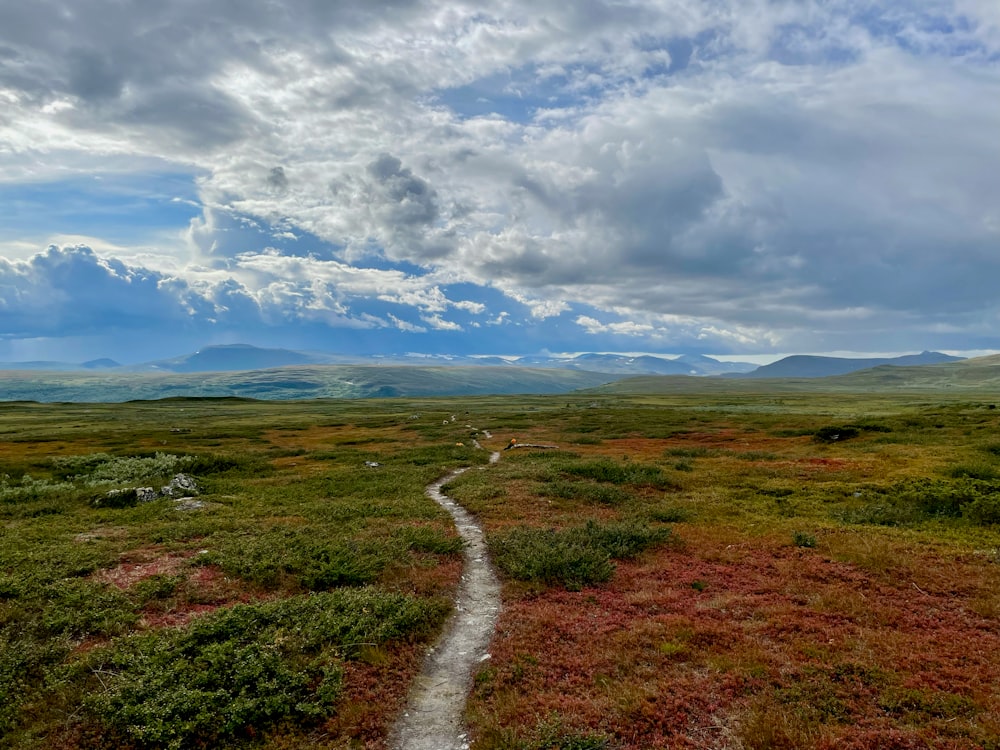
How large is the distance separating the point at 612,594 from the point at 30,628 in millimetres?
18799

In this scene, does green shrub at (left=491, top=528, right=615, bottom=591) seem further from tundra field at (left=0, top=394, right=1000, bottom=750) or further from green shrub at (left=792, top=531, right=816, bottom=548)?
green shrub at (left=792, top=531, right=816, bottom=548)

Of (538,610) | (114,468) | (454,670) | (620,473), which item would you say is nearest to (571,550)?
(538,610)

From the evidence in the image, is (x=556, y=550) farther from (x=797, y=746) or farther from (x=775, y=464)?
(x=775, y=464)

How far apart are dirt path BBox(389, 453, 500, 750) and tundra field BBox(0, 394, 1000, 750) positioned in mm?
422

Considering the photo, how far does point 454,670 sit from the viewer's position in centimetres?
1416

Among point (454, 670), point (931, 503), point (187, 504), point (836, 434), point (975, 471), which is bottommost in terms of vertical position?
point (454, 670)

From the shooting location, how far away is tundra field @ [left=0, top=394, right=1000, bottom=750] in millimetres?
11266

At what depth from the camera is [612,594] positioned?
18.7 m

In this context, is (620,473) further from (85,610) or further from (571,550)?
(85,610)

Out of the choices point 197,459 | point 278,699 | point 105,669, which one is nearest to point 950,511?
point 278,699

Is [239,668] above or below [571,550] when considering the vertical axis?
above

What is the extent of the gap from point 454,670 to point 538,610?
412 cm

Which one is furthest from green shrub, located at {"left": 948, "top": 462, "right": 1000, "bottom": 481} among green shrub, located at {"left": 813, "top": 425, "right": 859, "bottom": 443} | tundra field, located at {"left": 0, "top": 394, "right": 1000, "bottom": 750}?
green shrub, located at {"left": 813, "top": 425, "right": 859, "bottom": 443}

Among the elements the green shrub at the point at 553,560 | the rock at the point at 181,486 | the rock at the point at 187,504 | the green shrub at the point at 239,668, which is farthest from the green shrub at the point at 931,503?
the rock at the point at 181,486
